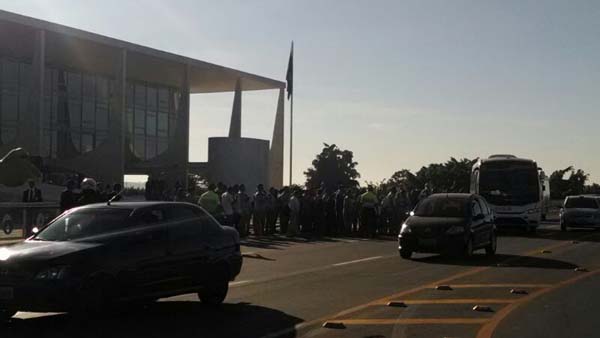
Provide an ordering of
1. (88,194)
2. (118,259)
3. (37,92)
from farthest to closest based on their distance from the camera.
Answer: (37,92), (88,194), (118,259)

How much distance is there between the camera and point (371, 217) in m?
27.1

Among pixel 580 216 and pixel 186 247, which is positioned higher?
pixel 186 247

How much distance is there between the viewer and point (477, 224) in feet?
60.6

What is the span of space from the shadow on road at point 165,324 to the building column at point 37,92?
29050mm

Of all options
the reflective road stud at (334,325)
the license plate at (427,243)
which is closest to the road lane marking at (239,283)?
the reflective road stud at (334,325)

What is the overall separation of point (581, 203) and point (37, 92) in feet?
85.4

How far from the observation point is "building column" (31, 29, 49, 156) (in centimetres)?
3703

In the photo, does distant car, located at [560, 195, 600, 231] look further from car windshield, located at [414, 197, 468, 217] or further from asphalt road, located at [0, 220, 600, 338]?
car windshield, located at [414, 197, 468, 217]

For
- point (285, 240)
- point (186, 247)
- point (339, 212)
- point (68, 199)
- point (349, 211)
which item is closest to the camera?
point (186, 247)

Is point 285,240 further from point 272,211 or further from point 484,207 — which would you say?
point 484,207

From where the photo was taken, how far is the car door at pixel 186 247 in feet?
33.0

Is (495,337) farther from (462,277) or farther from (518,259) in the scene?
(518,259)

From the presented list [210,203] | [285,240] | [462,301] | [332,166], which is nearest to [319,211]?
[285,240]

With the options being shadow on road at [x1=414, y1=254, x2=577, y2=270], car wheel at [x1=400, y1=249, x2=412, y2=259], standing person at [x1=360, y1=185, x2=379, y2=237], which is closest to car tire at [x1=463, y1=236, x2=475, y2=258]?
shadow on road at [x1=414, y1=254, x2=577, y2=270]
